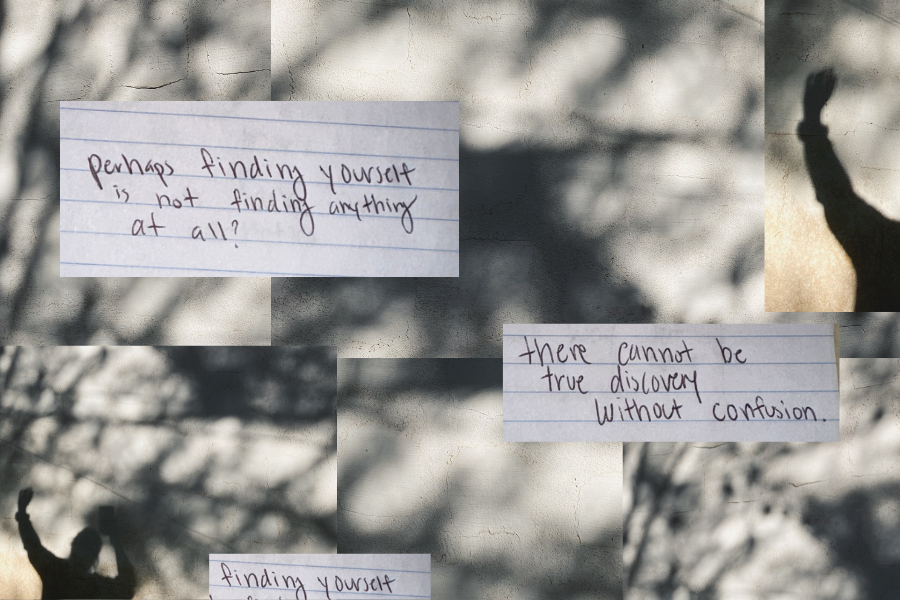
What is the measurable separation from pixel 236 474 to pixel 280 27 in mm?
626

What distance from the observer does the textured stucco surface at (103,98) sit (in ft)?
2.68

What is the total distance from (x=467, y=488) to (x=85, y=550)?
55 centimetres

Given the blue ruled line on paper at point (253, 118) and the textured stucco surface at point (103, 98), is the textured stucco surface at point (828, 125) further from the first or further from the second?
the textured stucco surface at point (103, 98)

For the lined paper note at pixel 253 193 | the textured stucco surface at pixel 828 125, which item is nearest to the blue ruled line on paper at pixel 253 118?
the lined paper note at pixel 253 193

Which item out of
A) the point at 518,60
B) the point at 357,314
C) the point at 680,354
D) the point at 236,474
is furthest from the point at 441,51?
the point at 236,474

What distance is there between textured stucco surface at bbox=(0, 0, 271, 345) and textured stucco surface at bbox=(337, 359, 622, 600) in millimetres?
201

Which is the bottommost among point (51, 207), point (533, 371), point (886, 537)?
point (886, 537)

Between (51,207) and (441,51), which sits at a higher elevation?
(441,51)

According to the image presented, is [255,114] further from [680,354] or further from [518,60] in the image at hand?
[680,354]

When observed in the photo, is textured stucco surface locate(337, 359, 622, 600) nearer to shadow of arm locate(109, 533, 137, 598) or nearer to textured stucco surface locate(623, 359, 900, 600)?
textured stucco surface locate(623, 359, 900, 600)

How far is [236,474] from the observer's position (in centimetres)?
83

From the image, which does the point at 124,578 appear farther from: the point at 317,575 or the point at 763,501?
the point at 763,501

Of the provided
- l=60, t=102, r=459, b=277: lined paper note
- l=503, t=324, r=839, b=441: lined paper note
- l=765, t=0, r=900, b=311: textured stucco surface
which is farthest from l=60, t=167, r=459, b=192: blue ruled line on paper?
l=765, t=0, r=900, b=311: textured stucco surface

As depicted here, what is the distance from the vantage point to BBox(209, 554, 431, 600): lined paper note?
2.75 feet
